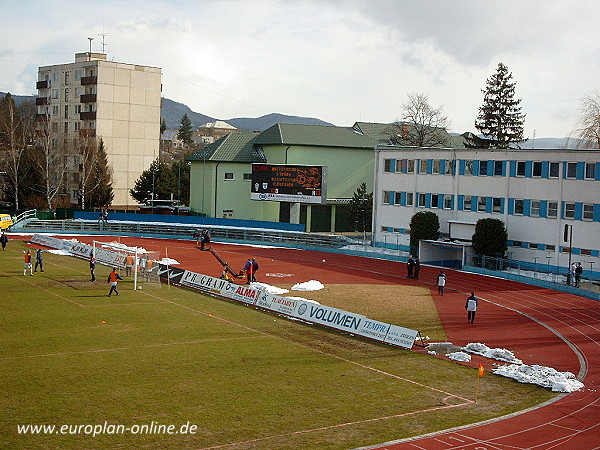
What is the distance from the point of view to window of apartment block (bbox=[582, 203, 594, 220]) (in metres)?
51.9

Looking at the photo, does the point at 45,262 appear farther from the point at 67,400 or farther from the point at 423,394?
the point at 423,394

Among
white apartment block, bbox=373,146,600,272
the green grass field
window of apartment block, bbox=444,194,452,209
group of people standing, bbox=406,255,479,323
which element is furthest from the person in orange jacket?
window of apartment block, bbox=444,194,452,209

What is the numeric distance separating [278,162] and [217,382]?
65615 mm

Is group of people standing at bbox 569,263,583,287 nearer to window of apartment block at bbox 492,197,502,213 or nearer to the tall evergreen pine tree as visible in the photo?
window of apartment block at bbox 492,197,502,213

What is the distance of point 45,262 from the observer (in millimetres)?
52125

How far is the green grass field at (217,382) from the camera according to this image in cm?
1955

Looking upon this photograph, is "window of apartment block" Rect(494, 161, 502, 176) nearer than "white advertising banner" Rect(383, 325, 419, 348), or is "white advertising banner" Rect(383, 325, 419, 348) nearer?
"white advertising banner" Rect(383, 325, 419, 348)

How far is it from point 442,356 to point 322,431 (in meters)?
10.8

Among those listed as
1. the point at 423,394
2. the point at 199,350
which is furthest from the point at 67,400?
the point at 423,394

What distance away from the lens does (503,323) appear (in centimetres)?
3728

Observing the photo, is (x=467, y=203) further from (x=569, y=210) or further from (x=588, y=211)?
(x=588, y=211)

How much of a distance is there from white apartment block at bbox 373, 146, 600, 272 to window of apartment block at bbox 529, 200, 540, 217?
0.08m

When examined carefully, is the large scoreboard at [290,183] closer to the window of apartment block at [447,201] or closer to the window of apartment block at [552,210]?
the window of apartment block at [447,201]

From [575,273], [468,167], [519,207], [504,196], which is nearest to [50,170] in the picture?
[468,167]
